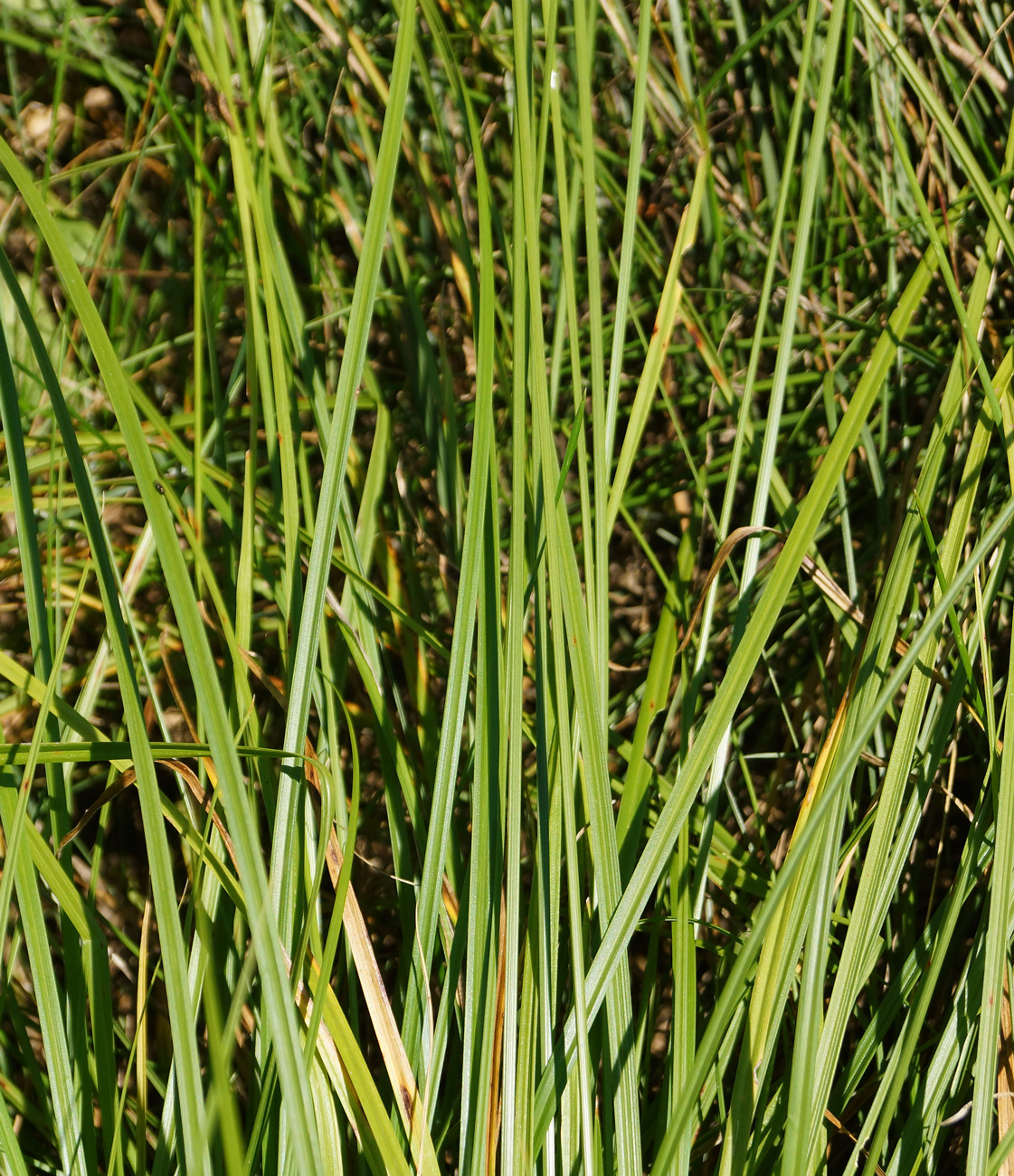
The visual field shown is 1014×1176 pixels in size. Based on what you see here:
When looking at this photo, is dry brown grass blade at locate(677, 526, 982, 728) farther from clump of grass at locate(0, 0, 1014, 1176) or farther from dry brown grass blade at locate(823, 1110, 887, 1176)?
dry brown grass blade at locate(823, 1110, 887, 1176)

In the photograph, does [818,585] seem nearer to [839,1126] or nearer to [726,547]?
[726,547]

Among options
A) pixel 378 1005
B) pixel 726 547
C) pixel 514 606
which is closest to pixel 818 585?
pixel 726 547

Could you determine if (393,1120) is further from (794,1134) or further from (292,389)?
(292,389)

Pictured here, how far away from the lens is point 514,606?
0.43m

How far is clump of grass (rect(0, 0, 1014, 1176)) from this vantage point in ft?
1.37

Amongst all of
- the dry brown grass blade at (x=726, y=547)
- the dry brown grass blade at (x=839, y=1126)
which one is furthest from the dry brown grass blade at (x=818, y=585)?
the dry brown grass blade at (x=839, y=1126)

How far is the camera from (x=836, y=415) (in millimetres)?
706

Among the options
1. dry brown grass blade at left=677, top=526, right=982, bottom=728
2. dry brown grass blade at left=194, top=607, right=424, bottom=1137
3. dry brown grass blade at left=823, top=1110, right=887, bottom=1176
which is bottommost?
dry brown grass blade at left=823, top=1110, right=887, bottom=1176

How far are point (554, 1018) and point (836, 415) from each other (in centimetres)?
51

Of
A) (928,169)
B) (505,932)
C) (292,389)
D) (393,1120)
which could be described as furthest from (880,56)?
(393,1120)

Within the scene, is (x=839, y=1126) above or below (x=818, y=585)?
below

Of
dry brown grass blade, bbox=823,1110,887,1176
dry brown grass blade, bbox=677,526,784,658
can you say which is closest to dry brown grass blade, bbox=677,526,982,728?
dry brown grass blade, bbox=677,526,784,658

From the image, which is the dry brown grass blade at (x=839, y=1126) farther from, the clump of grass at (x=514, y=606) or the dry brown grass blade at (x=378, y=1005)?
the dry brown grass blade at (x=378, y=1005)

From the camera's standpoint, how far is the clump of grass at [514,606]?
16.5 inches
